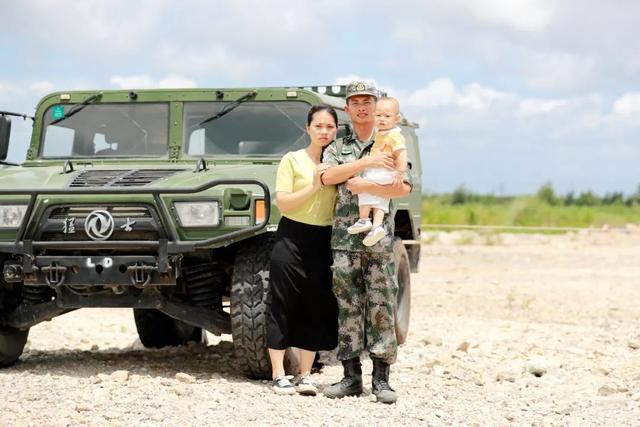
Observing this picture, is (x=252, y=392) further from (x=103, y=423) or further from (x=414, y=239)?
(x=414, y=239)

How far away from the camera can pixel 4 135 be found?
8.41m

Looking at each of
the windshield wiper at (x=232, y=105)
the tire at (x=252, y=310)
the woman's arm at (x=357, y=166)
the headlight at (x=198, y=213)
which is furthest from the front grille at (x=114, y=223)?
the windshield wiper at (x=232, y=105)

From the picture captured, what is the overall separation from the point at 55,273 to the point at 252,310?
1246mm

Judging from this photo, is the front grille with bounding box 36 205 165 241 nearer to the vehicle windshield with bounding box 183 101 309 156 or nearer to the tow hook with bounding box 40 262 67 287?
the tow hook with bounding box 40 262 67 287

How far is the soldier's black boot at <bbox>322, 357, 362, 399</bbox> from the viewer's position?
21.9 feet

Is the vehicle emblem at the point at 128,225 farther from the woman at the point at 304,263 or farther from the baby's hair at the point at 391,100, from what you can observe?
the baby's hair at the point at 391,100

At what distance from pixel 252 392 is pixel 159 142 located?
2.42 metres

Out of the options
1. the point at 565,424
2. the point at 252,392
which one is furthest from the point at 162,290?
the point at 565,424

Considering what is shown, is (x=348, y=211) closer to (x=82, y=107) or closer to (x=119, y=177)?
(x=119, y=177)

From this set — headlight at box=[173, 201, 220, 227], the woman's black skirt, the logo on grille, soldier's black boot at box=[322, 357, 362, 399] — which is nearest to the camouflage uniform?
soldier's black boot at box=[322, 357, 362, 399]

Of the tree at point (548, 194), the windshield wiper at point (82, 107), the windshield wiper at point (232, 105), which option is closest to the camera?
the windshield wiper at point (232, 105)

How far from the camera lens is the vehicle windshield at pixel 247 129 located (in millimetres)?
8312

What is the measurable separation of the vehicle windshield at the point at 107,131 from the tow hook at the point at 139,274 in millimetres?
1504

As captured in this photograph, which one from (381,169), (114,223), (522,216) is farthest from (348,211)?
(522,216)
